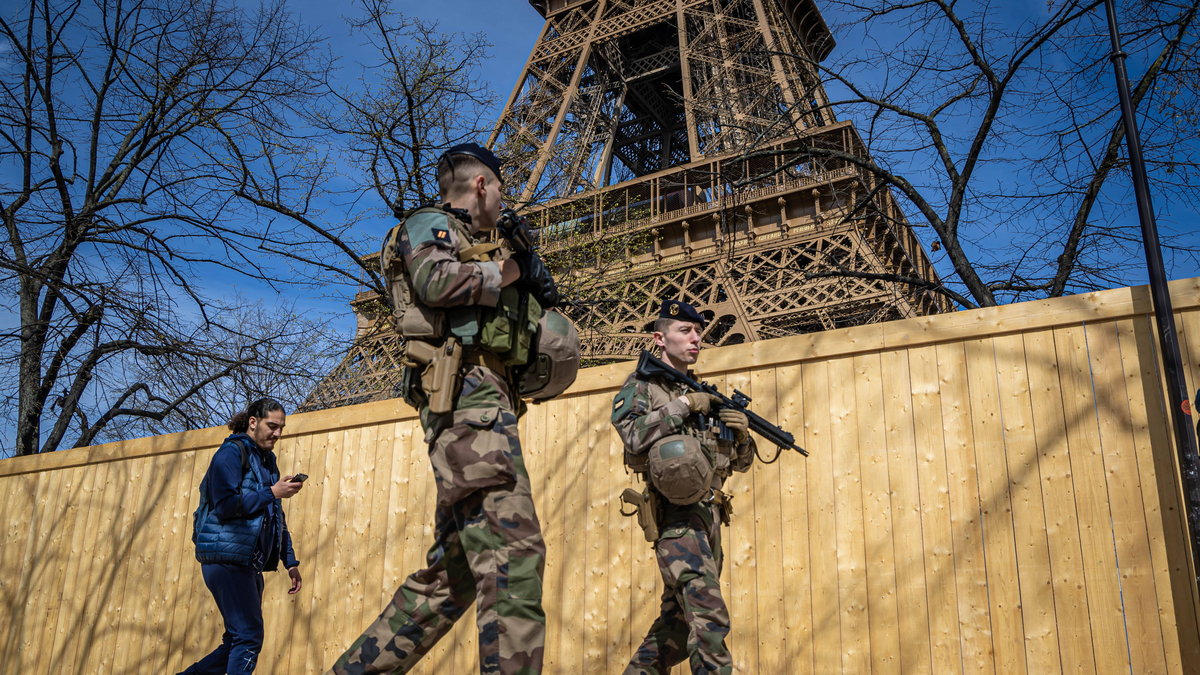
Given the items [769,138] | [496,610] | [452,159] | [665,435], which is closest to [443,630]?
[496,610]

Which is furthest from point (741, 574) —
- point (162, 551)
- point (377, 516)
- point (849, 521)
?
point (162, 551)

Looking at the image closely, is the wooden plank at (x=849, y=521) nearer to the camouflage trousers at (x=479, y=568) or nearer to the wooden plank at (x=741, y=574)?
the wooden plank at (x=741, y=574)

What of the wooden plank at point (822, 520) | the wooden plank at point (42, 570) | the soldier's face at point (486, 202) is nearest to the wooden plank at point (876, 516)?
the wooden plank at point (822, 520)

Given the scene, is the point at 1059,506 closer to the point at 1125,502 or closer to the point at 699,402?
the point at 1125,502

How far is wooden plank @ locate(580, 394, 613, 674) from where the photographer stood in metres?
4.87

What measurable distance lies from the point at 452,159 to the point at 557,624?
311 centimetres

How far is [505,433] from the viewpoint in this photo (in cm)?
253

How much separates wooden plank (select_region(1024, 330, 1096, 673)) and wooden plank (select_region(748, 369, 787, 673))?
1210 mm

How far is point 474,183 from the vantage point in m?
2.85

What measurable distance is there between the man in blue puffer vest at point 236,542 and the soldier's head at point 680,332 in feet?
6.11

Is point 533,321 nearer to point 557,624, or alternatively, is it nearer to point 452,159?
point 452,159

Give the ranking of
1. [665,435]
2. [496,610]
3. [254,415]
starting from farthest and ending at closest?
1. [254,415]
2. [665,435]
3. [496,610]

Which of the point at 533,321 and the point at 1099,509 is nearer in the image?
the point at 533,321

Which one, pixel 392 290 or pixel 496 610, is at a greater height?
pixel 392 290
